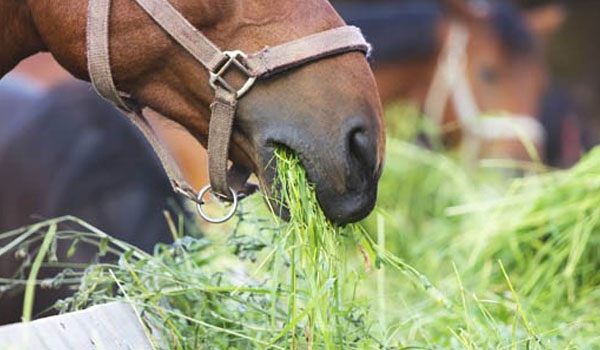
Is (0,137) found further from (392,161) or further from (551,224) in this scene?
(551,224)

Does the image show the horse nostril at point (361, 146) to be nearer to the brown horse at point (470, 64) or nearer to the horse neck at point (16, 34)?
the horse neck at point (16, 34)

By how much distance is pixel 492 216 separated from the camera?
8.18 feet

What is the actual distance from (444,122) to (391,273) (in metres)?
2.69

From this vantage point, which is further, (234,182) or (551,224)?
(551,224)

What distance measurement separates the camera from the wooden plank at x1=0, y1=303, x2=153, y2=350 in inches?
56.9

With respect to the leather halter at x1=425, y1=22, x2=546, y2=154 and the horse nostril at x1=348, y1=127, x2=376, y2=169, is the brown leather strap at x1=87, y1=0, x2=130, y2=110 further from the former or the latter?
the leather halter at x1=425, y1=22, x2=546, y2=154

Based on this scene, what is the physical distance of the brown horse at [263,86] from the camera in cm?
160

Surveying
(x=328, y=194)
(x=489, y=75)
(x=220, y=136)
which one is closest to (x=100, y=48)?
(x=220, y=136)

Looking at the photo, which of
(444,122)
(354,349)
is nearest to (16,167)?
(354,349)

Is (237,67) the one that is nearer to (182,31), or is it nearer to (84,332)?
(182,31)

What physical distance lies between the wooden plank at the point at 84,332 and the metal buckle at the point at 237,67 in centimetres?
38

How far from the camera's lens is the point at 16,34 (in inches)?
73.0

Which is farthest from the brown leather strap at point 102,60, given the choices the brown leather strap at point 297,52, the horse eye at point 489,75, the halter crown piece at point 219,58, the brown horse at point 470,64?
the horse eye at point 489,75

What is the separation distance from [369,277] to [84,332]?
2.92 feet
